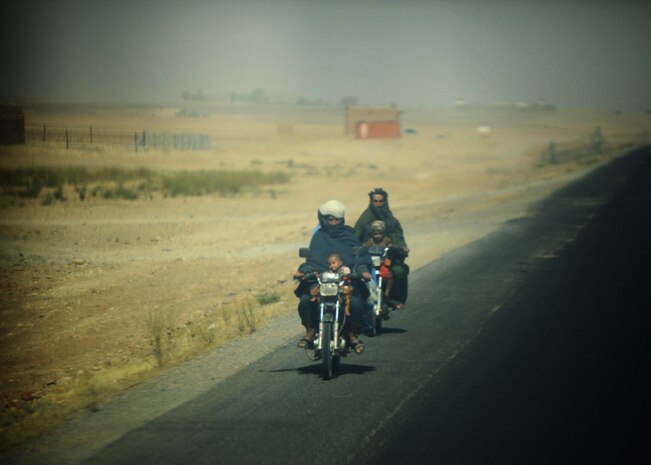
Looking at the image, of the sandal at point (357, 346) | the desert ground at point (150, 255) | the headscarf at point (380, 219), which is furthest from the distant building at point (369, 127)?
the sandal at point (357, 346)

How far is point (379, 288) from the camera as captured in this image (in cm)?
1222

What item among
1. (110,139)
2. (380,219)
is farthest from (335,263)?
(110,139)

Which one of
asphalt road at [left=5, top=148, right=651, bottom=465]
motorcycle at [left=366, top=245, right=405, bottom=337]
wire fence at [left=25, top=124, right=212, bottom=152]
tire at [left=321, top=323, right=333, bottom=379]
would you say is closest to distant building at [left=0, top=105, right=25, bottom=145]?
wire fence at [left=25, top=124, right=212, bottom=152]

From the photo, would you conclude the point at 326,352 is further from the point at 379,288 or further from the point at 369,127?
the point at 369,127

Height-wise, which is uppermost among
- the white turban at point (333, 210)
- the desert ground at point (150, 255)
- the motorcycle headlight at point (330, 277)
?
the white turban at point (333, 210)

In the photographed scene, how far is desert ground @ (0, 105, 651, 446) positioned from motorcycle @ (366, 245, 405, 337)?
111 centimetres

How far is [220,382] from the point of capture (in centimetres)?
938

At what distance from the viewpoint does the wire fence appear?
129ft

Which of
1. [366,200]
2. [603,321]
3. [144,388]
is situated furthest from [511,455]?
[366,200]

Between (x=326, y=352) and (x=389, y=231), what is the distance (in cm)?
396

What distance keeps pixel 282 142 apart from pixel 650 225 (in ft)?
284

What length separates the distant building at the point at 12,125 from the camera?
2898 centimetres

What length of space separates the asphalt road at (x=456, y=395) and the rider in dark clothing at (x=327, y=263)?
18.9 inches

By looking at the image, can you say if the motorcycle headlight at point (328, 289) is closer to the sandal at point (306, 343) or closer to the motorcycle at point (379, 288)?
the sandal at point (306, 343)
